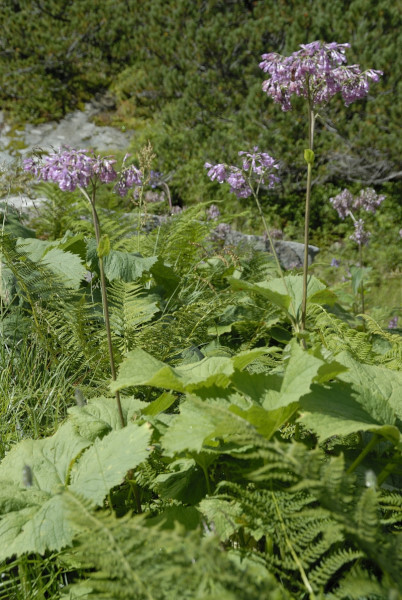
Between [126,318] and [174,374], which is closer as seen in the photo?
[174,374]

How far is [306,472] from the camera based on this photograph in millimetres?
840

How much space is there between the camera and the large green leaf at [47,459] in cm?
125

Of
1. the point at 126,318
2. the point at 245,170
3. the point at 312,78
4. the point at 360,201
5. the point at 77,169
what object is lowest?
the point at 360,201

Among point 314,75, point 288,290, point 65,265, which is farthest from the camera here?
point 65,265

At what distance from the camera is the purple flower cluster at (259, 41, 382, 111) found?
6.15 feet

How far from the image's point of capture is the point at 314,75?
1.89 meters

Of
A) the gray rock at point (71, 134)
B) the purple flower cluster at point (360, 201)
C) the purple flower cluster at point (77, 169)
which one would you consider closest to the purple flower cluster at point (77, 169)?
the purple flower cluster at point (77, 169)

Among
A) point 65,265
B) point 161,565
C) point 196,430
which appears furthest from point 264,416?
point 65,265

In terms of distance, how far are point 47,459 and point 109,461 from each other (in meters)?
0.22

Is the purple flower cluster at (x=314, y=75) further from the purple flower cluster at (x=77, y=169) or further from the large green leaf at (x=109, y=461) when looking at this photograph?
the large green leaf at (x=109, y=461)

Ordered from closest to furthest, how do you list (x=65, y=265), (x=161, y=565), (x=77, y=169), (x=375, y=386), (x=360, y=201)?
(x=161, y=565)
(x=375, y=386)
(x=77, y=169)
(x=65, y=265)
(x=360, y=201)

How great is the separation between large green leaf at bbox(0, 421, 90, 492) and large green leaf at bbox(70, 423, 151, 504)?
41mm

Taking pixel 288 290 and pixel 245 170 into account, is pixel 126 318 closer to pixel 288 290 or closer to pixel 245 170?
pixel 288 290

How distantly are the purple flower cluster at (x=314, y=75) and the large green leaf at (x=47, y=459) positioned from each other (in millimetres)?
1385
